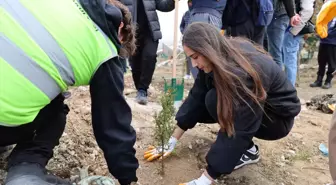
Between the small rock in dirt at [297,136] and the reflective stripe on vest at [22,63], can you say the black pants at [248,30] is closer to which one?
the small rock in dirt at [297,136]

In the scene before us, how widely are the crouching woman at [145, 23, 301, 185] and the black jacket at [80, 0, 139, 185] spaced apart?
521 millimetres

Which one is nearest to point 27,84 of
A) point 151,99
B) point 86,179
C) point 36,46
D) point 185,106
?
point 36,46

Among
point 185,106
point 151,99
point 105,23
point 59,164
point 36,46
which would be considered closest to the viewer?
point 36,46

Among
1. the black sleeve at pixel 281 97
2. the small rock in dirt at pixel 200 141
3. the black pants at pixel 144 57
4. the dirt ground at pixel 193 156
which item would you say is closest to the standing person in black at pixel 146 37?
the black pants at pixel 144 57

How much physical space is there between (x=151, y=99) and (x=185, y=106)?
1.55 metres

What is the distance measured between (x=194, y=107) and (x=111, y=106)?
1006 millimetres

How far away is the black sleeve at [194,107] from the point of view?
8.75 ft

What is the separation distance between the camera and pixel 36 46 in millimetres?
1478

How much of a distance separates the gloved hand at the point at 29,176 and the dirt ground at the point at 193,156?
402 mm

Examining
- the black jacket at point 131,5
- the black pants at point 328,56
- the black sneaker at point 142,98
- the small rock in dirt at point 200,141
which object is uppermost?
the black jacket at point 131,5

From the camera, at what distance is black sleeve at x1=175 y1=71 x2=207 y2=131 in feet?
8.75

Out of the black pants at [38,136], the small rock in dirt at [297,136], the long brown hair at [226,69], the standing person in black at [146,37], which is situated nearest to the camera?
the black pants at [38,136]

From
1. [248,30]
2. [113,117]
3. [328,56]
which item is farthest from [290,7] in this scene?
[113,117]

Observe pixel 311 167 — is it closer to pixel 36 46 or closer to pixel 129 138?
pixel 129 138
